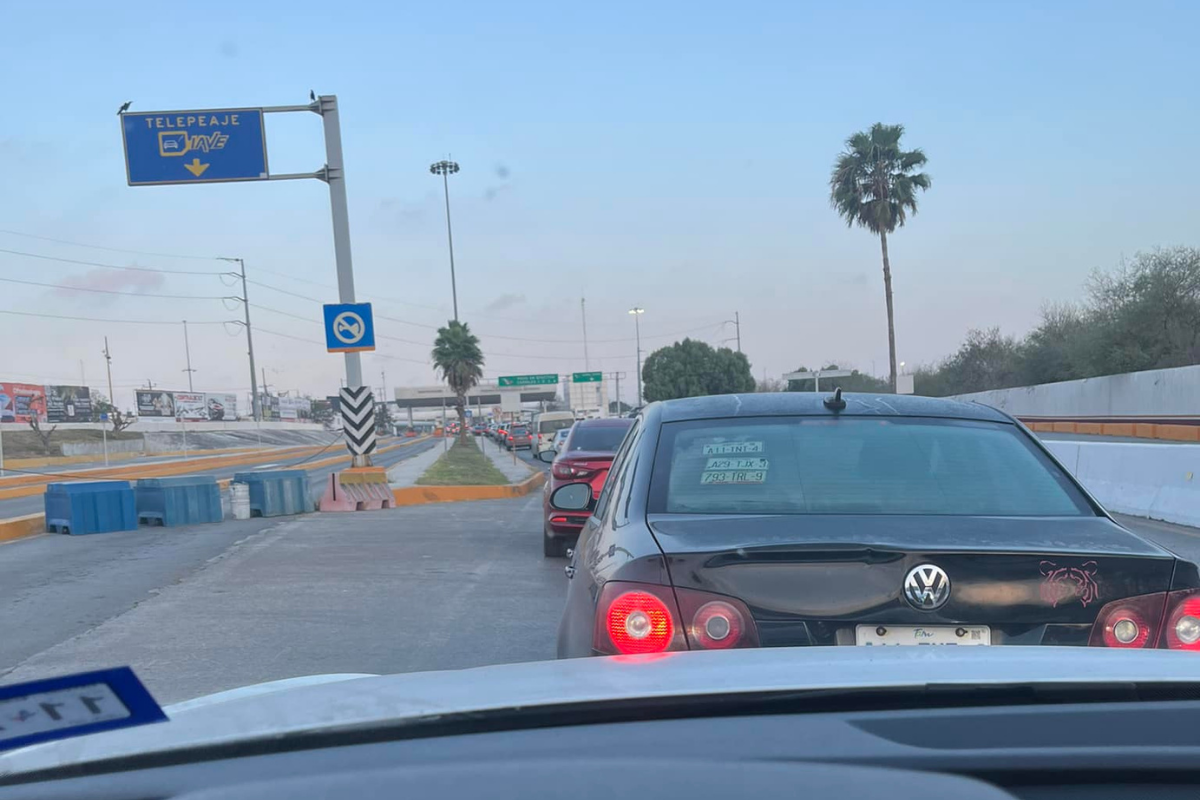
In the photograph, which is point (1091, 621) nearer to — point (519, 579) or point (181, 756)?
point (181, 756)

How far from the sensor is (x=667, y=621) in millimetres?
2805

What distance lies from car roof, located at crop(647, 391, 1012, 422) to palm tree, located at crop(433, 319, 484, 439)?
5699 cm

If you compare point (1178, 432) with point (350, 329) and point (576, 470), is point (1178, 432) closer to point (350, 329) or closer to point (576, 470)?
point (350, 329)

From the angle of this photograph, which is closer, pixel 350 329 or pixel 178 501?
pixel 178 501

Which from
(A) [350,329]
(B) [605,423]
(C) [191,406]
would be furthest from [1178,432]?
(C) [191,406]

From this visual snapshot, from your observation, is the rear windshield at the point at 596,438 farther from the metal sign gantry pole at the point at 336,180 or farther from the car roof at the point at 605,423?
the metal sign gantry pole at the point at 336,180

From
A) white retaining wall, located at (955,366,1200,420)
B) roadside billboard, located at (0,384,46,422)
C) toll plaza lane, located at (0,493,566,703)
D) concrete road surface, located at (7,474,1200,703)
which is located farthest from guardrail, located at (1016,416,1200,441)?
roadside billboard, located at (0,384,46,422)

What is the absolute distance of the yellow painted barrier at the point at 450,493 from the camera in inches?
728

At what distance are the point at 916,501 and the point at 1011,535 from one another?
0.50 metres

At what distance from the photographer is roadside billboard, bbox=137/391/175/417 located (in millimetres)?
94188

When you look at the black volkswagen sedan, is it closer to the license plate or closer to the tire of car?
the license plate

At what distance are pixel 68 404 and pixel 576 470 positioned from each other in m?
83.0

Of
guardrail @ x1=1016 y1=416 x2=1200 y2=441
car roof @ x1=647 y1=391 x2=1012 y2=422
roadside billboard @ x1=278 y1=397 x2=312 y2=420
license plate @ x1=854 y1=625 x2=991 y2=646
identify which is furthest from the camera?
roadside billboard @ x1=278 y1=397 x2=312 y2=420

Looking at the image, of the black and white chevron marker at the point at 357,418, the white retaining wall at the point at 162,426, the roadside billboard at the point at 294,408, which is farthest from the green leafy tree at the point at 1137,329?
the roadside billboard at the point at 294,408
